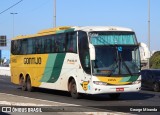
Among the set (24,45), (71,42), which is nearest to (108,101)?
(71,42)

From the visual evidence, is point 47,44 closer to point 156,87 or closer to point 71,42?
point 71,42

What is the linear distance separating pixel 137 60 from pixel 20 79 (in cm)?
1082

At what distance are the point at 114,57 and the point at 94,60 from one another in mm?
947

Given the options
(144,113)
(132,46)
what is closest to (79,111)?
(144,113)

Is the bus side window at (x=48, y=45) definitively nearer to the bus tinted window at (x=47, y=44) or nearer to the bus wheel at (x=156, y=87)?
the bus tinted window at (x=47, y=44)

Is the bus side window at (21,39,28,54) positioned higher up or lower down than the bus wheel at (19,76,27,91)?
higher up

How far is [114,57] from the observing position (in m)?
20.5

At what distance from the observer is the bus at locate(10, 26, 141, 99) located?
800 inches

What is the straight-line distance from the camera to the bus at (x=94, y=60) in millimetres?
20312

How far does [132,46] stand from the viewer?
21.0 m

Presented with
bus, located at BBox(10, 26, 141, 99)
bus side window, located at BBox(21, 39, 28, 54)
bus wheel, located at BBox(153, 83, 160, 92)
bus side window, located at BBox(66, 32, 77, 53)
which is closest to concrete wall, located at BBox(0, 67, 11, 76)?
bus side window, located at BBox(21, 39, 28, 54)

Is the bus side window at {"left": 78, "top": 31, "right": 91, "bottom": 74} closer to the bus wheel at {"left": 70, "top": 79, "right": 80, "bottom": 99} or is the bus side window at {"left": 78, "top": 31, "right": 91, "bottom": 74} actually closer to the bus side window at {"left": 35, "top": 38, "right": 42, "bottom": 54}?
the bus wheel at {"left": 70, "top": 79, "right": 80, "bottom": 99}

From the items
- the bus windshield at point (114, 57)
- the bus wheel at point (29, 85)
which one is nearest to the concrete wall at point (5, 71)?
the bus wheel at point (29, 85)

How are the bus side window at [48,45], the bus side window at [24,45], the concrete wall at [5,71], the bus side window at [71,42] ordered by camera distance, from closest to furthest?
1. the bus side window at [71,42]
2. the bus side window at [48,45]
3. the bus side window at [24,45]
4. the concrete wall at [5,71]
